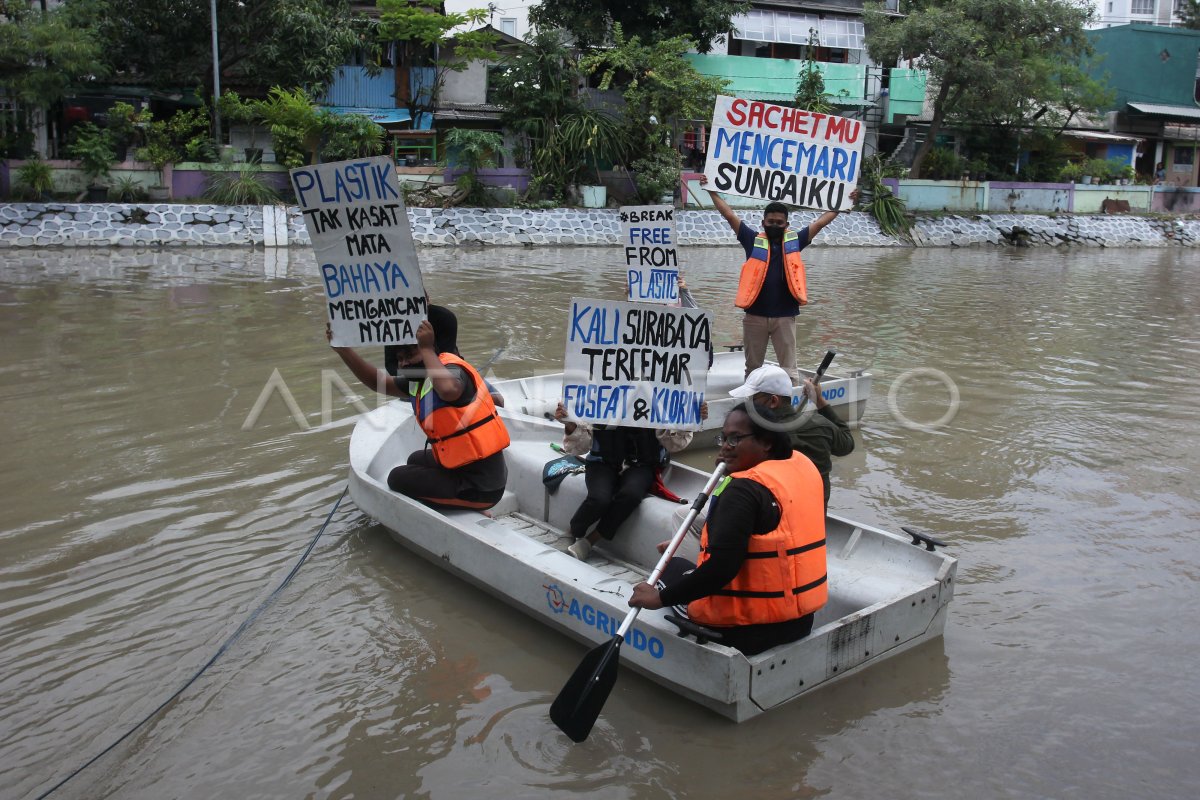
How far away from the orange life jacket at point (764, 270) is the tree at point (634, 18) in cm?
2072

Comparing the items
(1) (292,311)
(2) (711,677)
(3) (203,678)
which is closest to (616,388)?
(2) (711,677)

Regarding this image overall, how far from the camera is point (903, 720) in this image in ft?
14.7

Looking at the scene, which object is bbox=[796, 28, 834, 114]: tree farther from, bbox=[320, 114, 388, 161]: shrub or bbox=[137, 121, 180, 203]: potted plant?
bbox=[137, 121, 180, 203]: potted plant

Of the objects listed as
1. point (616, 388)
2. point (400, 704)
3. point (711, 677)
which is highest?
point (616, 388)

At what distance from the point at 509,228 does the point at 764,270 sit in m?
16.5

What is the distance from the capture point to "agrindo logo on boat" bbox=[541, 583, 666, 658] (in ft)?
14.4

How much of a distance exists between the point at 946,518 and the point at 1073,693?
233cm

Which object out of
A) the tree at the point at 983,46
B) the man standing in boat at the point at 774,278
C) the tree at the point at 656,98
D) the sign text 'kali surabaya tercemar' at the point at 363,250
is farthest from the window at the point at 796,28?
the sign text 'kali surabaya tercemar' at the point at 363,250

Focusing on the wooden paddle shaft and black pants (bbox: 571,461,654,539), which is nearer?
the wooden paddle shaft

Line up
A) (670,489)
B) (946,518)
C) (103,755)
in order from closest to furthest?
(103,755), (670,489), (946,518)

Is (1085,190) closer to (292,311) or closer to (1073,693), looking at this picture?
(292,311)

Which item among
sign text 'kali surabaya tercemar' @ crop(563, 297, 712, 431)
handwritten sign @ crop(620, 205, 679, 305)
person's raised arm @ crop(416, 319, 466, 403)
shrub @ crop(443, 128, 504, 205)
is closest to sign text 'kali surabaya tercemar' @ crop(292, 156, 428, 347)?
person's raised arm @ crop(416, 319, 466, 403)

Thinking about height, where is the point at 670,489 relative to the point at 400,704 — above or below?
above

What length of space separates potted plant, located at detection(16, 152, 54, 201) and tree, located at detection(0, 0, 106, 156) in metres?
0.98
